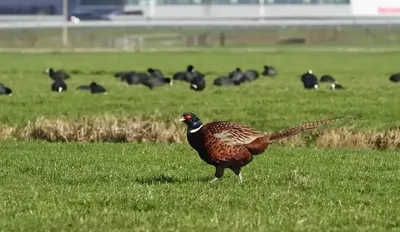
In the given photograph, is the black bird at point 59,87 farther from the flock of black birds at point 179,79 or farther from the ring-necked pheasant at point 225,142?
the ring-necked pheasant at point 225,142

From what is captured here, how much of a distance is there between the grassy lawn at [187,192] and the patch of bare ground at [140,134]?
313 cm

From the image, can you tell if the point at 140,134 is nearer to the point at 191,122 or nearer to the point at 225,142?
the point at 191,122

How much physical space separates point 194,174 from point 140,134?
7.04 m

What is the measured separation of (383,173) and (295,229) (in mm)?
5191

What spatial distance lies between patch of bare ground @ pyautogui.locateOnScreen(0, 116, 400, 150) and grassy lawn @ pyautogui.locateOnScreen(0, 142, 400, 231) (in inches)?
123

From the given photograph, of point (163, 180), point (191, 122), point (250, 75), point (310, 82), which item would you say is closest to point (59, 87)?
point (310, 82)

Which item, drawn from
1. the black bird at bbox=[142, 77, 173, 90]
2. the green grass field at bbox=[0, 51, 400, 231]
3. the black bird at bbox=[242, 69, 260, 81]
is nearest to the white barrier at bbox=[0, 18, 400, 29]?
the black bird at bbox=[242, 69, 260, 81]

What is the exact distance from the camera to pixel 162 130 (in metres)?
23.5

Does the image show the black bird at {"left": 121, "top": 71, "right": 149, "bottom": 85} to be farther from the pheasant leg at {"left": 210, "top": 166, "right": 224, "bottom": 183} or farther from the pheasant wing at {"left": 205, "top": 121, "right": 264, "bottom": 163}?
the pheasant wing at {"left": 205, "top": 121, "right": 264, "bottom": 163}

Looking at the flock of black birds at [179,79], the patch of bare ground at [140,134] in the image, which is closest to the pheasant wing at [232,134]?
the patch of bare ground at [140,134]

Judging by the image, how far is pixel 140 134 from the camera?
2325 centimetres

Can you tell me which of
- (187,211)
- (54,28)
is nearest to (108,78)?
(187,211)

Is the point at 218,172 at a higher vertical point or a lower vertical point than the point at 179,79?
higher

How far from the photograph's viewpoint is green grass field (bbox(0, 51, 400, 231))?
475 inches
